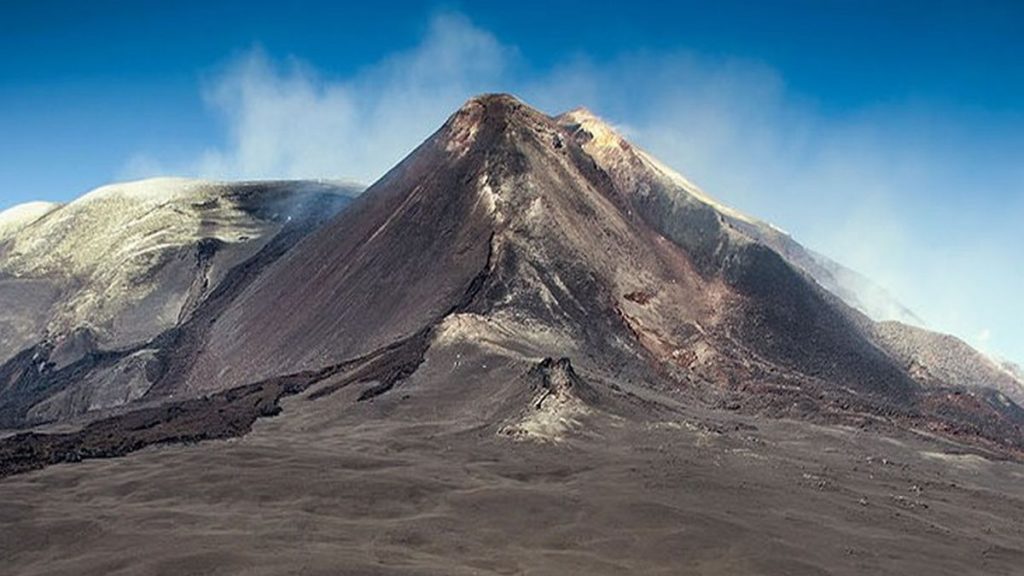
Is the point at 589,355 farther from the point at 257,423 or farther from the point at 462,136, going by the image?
the point at 462,136

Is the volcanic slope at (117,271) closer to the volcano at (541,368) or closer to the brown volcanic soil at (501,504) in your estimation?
the volcano at (541,368)

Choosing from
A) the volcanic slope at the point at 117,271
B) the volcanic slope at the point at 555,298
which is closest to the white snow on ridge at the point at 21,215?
the volcanic slope at the point at 117,271

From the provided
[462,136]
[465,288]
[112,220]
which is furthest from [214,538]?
[112,220]

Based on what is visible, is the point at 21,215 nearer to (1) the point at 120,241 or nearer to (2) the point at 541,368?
(1) the point at 120,241

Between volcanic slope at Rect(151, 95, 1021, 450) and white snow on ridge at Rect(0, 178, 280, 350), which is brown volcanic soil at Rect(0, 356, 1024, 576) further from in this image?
white snow on ridge at Rect(0, 178, 280, 350)

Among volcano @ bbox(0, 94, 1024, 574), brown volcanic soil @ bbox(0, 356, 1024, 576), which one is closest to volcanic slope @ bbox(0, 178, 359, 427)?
volcano @ bbox(0, 94, 1024, 574)

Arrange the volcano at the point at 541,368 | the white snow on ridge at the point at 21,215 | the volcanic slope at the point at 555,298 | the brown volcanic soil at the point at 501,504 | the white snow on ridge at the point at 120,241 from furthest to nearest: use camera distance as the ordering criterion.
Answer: the white snow on ridge at the point at 21,215, the white snow on ridge at the point at 120,241, the volcanic slope at the point at 555,298, the volcano at the point at 541,368, the brown volcanic soil at the point at 501,504
